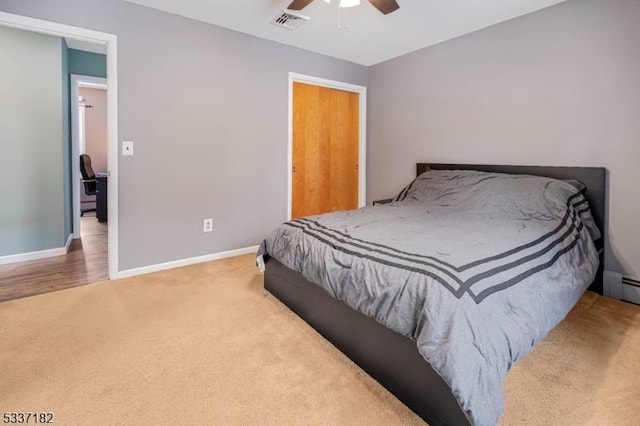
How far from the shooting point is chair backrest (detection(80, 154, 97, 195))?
18.7ft

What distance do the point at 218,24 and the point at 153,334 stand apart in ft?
9.35

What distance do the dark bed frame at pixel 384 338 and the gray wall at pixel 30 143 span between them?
270 centimetres

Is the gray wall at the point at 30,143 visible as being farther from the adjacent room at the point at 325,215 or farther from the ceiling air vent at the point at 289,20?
the ceiling air vent at the point at 289,20

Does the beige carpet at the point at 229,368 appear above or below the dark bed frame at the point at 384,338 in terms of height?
below

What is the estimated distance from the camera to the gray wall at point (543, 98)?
2520 millimetres

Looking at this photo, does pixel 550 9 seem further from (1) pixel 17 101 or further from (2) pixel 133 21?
(1) pixel 17 101

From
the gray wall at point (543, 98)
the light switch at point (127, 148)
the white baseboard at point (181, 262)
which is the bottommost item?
the white baseboard at point (181, 262)

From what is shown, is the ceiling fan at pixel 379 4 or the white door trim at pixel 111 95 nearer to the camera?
the ceiling fan at pixel 379 4

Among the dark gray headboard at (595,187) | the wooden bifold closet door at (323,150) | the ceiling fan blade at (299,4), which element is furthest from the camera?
the wooden bifold closet door at (323,150)

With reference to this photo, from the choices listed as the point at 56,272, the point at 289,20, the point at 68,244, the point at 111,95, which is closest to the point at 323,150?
the point at 289,20

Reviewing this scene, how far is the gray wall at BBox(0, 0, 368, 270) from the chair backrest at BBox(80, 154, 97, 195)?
3.64 meters

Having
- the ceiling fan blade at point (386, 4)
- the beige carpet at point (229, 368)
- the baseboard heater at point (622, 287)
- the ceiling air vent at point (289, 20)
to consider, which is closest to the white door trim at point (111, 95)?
the beige carpet at point (229, 368)

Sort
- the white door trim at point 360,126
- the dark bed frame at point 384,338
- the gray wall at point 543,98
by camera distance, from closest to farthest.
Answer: the dark bed frame at point 384,338
the gray wall at point 543,98
the white door trim at point 360,126

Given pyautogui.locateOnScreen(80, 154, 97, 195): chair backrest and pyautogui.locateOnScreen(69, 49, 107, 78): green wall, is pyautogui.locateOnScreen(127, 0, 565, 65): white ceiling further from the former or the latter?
pyautogui.locateOnScreen(80, 154, 97, 195): chair backrest
